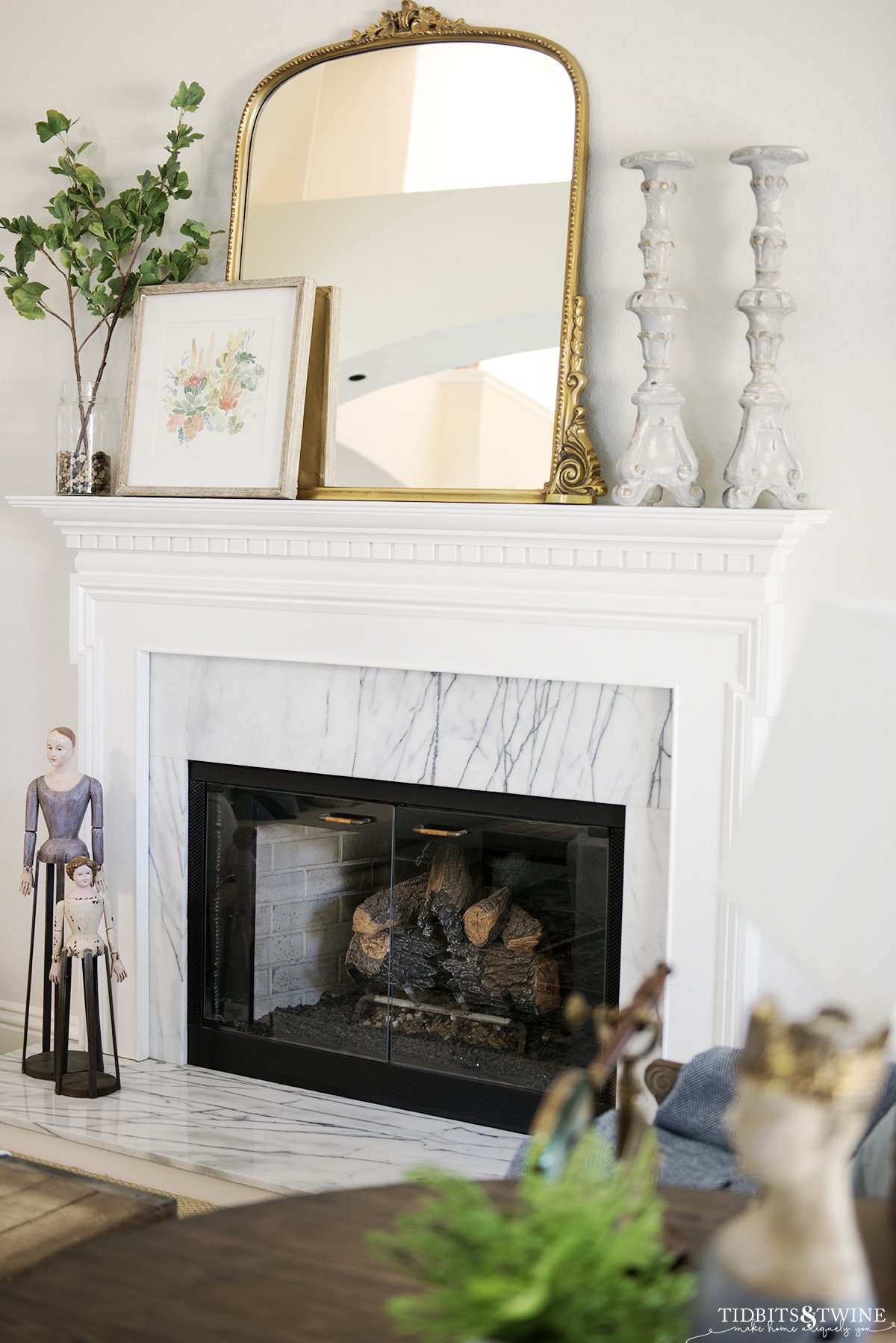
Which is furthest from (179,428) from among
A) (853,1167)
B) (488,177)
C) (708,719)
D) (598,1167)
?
(598,1167)

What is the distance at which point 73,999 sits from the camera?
334cm

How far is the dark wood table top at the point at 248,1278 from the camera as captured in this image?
1.03 metres

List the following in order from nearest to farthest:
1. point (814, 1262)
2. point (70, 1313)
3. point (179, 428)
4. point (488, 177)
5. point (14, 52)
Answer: point (814, 1262) → point (70, 1313) → point (488, 177) → point (179, 428) → point (14, 52)

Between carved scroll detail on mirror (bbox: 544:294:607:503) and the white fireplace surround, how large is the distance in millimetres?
94

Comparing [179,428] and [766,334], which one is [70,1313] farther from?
[179,428]

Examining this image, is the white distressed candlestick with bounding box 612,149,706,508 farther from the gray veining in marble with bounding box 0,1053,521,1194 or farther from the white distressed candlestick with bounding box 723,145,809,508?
the gray veining in marble with bounding box 0,1053,521,1194

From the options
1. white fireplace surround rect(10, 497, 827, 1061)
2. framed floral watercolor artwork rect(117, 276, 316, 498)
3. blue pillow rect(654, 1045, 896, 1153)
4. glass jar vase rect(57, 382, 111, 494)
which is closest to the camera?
blue pillow rect(654, 1045, 896, 1153)

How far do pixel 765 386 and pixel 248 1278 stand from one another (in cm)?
187

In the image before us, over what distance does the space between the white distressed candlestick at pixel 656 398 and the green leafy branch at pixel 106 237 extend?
3.67 ft

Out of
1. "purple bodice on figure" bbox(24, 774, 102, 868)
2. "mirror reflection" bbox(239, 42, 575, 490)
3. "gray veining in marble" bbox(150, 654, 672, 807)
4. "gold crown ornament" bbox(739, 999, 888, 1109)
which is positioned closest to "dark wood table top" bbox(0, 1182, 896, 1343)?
"gold crown ornament" bbox(739, 999, 888, 1109)

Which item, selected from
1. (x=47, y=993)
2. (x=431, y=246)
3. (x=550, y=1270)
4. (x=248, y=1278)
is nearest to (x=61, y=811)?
(x=47, y=993)

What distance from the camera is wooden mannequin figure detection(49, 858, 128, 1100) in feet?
9.52

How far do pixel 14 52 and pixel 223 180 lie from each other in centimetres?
74

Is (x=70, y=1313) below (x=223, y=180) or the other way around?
below
